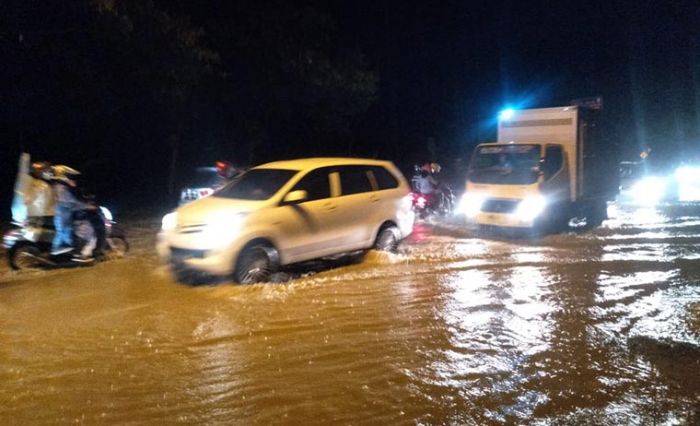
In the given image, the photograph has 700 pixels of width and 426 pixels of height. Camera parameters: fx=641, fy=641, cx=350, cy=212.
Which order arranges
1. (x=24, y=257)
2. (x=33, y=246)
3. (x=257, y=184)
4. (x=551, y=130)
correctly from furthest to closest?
(x=551, y=130) < (x=24, y=257) < (x=33, y=246) < (x=257, y=184)

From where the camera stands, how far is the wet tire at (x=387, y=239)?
11.1 metres

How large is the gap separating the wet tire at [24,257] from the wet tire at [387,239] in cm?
555

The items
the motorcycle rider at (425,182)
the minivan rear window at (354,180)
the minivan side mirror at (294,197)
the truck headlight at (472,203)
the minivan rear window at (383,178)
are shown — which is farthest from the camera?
the motorcycle rider at (425,182)

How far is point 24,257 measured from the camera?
34.0 feet

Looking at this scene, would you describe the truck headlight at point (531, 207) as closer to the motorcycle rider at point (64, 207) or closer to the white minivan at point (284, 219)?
the white minivan at point (284, 219)

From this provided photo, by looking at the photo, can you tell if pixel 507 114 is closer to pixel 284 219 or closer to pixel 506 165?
pixel 506 165

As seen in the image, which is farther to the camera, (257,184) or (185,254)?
(257,184)

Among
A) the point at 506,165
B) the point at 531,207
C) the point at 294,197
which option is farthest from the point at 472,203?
the point at 294,197

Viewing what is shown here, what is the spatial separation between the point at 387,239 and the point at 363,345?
484 centimetres

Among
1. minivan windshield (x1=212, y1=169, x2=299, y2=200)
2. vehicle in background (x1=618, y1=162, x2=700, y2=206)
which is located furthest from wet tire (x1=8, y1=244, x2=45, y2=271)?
vehicle in background (x1=618, y1=162, x2=700, y2=206)

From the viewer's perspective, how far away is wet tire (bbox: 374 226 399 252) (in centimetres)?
1113

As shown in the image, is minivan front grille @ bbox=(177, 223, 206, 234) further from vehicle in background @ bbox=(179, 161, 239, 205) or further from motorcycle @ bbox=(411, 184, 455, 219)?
motorcycle @ bbox=(411, 184, 455, 219)

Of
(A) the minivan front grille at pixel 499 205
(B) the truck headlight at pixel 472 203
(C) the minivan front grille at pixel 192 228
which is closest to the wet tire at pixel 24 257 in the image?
(C) the minivan front grille at pixel 192 228

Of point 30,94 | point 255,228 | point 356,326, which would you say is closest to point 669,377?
point 356,326
